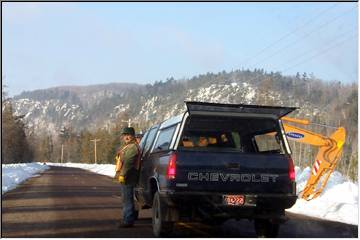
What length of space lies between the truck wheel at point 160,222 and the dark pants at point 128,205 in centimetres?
117

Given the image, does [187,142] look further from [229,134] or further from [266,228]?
[266,228]

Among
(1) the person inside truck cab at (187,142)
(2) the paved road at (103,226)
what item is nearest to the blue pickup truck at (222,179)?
(1) the person inside truck cab at (187,142)

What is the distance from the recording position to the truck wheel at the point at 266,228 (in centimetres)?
834

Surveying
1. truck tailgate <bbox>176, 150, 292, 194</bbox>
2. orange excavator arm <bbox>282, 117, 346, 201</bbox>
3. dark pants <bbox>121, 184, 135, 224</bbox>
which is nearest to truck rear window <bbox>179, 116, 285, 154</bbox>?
truck tailgate <bbox>176, 150, 292, 194</bbox>

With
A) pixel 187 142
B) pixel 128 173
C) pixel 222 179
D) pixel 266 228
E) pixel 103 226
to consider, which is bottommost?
pixel 103 226

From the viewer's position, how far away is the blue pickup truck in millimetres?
7645

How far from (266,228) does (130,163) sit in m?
2.80

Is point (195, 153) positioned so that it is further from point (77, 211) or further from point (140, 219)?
point (77, 211)

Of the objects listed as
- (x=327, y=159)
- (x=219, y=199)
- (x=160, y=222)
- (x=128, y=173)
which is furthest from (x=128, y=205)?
(x=327, y=159)

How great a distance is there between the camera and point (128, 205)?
9516 millimetres

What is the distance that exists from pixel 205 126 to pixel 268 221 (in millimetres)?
1968

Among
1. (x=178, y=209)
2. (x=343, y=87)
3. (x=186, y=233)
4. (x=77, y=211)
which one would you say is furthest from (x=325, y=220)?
(x=343, y=87)

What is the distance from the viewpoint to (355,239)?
822 centimetres

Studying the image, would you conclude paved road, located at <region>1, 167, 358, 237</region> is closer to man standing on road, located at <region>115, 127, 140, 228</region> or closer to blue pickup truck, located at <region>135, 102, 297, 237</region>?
man standing on road, located at <region>115, 127, 140, 228</region>
